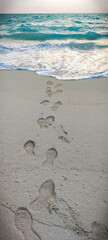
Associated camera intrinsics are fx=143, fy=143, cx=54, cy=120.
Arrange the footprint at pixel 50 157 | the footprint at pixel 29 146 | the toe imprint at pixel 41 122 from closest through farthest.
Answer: the footprint at pixel 50 157 < the footprint at pixel 29 146 < the toe imprint at pixel 41 122

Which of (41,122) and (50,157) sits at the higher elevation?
(41,122)

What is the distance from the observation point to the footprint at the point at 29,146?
4.17 feet

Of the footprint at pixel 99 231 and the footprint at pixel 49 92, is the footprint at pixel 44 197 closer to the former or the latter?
the footprint at pixel 99 231

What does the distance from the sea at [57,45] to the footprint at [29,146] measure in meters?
1.64

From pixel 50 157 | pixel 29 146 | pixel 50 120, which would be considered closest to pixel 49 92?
pixel 50 120

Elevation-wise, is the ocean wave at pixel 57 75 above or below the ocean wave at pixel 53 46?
below

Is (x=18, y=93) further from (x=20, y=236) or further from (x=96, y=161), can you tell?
(x=20, y=236)

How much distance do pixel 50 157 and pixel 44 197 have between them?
348mm

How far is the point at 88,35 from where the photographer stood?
5.64m

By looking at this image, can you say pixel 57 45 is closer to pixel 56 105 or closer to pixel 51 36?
pixel 51 36

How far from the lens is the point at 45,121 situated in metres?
1.62

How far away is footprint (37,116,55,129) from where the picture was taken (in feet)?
5.10

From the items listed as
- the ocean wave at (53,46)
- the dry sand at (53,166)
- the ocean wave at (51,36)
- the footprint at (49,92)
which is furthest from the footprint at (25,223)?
the ocean wave at (51,36)

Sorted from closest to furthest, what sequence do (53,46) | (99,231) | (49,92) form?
(99,231) → (49,92) → (53,46)
